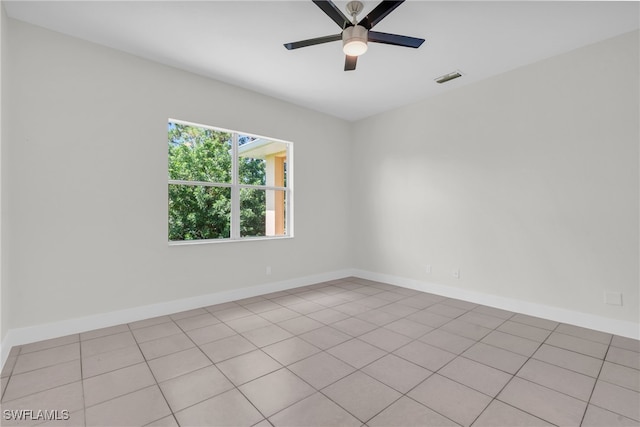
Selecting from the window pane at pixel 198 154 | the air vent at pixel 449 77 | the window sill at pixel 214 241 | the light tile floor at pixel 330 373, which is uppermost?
the air vent at pixel 449 77

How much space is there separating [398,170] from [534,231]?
6.75 ft

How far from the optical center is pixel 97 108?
2979 millimetres

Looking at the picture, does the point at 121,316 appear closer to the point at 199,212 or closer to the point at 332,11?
the point at 199,212

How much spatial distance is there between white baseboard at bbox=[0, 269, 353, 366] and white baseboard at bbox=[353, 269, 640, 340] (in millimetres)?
1998

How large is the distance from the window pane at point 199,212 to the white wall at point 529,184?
262cm

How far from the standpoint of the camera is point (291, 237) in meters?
4.62

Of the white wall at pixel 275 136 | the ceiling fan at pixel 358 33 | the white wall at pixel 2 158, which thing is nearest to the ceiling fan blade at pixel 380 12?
the ceiling fan at pixel 358 33

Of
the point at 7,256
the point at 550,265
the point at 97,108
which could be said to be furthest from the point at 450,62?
the point at 7,256

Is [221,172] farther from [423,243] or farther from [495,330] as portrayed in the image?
[495,330]

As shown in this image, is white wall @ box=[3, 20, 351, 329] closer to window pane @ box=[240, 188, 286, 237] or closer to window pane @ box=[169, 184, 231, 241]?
window pane @ box=[169, 184, 231, 241]

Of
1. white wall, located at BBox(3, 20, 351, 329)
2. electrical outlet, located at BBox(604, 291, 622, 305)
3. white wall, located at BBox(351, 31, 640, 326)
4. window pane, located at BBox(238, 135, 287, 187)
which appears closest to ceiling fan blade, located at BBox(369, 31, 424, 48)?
white wall, located at BBox(351, 31, 640, 326)

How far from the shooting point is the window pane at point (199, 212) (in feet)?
11.7

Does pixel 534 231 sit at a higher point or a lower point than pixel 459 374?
higher

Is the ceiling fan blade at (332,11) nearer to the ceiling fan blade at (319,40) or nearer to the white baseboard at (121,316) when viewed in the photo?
the ceiling fan blade at (319,40)
